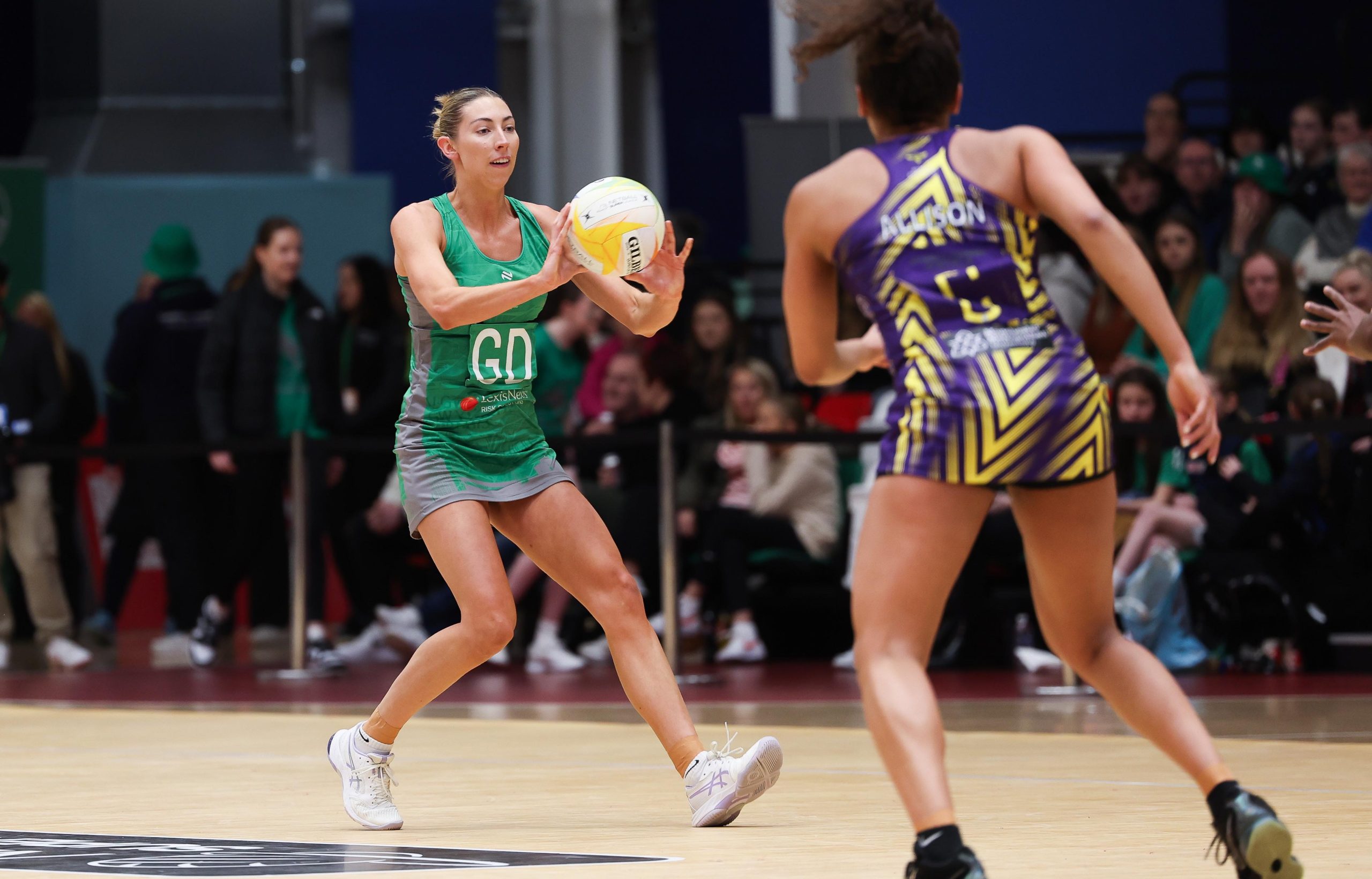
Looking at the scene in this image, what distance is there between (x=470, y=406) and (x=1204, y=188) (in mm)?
6894

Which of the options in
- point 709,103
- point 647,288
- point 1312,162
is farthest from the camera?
point 709,103

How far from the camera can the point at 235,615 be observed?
14.2 metres

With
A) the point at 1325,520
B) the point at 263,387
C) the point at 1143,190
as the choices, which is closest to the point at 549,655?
the point at 263,387

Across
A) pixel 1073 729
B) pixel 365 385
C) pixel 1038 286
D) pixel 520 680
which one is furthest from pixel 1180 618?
pixel 1038 286

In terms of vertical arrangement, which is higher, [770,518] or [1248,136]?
[1248,136]

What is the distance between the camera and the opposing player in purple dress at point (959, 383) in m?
3.56

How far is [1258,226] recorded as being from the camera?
10.5m

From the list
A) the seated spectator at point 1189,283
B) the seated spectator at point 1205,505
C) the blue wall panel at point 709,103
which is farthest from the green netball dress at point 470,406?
the blue wall panel at point 709,103

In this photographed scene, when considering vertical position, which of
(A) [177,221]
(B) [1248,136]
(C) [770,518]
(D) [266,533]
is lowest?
(D) [266,533]

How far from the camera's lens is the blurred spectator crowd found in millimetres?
9148

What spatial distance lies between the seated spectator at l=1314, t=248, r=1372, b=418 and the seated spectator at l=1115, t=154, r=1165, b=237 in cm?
134

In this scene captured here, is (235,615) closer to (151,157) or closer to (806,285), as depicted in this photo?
(151,157)

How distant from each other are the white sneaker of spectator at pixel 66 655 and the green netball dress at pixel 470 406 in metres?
6.21

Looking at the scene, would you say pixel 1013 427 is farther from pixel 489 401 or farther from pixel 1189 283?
pixel 1189 283
